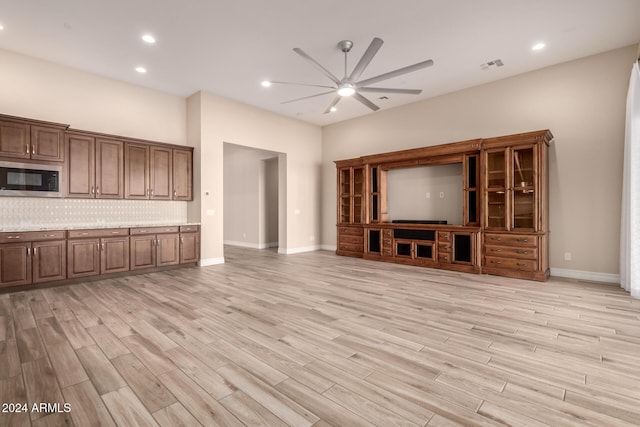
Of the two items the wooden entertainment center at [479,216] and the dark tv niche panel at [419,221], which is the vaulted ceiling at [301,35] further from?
the dark tv niche panel at [419,221]

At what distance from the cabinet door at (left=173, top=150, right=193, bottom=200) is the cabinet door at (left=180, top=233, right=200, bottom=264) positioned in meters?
0.83

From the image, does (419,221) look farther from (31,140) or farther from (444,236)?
(31,140)

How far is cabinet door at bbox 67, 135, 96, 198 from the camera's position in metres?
4.87

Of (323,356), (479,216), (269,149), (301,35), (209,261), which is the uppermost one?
(301,35)

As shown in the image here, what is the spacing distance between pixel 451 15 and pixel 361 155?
169 inches

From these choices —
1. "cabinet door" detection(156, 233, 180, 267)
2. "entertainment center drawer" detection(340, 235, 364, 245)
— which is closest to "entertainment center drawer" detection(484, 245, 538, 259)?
"entertainment center drawer" detection(340, 235, 364, 245)

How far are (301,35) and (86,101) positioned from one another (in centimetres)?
406

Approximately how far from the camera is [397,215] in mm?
7242

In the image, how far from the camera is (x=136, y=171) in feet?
18.4

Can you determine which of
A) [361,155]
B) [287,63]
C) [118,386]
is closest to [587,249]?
[361,155]

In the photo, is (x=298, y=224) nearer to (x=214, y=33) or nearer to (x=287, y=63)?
(x=287, y=63)

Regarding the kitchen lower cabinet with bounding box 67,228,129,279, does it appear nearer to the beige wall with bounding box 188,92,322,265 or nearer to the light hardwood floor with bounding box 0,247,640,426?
the light hardwood floor with bounding box 0,247,640,426

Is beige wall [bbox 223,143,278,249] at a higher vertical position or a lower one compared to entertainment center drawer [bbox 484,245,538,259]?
higher

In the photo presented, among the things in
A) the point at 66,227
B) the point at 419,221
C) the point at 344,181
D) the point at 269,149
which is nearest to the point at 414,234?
the point at 419,221
